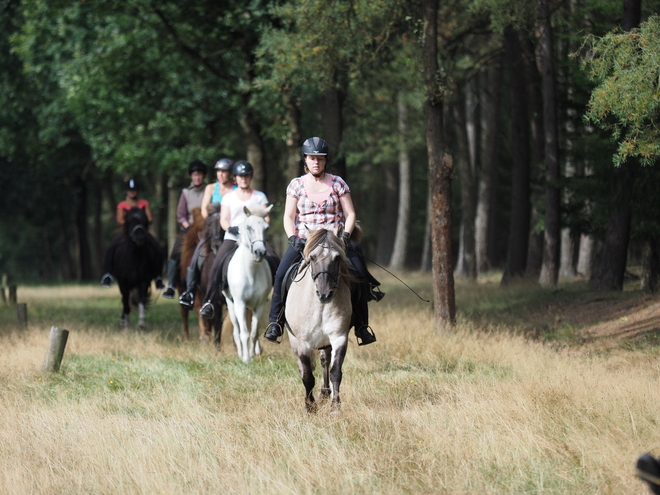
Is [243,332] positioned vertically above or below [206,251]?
below

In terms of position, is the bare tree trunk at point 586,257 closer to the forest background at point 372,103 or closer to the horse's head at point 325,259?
the forest background at point 372,103

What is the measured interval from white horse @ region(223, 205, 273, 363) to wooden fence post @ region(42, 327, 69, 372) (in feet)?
8.01

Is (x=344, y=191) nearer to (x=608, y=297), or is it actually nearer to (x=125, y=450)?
(x=125, y=450)

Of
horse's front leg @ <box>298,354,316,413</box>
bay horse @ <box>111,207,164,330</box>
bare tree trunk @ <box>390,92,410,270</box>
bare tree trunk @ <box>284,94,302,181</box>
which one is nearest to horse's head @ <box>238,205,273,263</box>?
horse's front leg @ <box>298,354,316,413</box>

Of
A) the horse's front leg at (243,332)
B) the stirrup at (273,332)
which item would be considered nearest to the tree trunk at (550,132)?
the horse's front leg at (243,332)

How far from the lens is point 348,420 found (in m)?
8.76

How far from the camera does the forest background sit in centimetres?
1585

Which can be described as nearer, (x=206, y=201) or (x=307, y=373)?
(x=307, y=373)

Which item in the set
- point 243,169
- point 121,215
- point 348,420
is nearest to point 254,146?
point 121,215

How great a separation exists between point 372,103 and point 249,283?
23.7 m

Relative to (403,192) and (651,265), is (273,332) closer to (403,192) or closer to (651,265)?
(651,265)

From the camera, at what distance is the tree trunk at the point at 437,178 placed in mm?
15031

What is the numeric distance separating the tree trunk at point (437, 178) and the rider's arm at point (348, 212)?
4908 millimetres

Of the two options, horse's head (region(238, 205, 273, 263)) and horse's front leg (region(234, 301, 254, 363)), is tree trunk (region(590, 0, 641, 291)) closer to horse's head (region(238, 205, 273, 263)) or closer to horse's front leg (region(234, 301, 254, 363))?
horse's head (region(238, 205, 273, 263))
